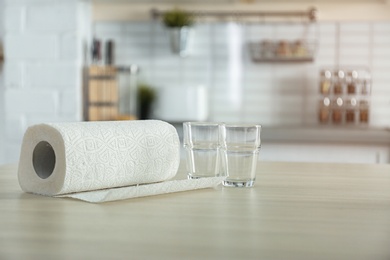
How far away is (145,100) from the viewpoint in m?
3.10

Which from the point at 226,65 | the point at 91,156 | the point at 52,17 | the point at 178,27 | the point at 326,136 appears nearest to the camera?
the point at 91,156

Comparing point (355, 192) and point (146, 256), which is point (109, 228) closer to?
point (146, 256)

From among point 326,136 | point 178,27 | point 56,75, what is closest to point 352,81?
point 326,136

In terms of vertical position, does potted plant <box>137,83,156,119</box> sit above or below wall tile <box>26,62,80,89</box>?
below

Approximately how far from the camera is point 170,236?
2.03ft

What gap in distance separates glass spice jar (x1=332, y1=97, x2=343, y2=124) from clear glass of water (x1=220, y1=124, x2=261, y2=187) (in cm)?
215

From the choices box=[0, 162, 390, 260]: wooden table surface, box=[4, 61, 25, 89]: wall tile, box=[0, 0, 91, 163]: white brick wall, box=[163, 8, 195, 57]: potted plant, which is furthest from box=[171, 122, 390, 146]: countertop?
box=[0, 162, 390, 260]: wooden table surface

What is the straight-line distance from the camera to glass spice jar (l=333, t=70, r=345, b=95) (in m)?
3.07

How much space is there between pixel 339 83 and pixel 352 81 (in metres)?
0.07

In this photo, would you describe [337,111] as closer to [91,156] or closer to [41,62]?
[41,62]

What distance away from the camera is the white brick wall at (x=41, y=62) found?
9.07 feet

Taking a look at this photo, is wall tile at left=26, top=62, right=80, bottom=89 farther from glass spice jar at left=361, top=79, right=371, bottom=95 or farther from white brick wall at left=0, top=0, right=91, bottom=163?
glass spice jar at left=361, top=79, right=371, bottom=95

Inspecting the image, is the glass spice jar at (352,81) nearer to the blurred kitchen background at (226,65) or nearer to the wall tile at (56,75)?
the blurred kitchen background at (226,65)

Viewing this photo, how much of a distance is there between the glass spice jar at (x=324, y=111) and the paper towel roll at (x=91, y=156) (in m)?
2.15
